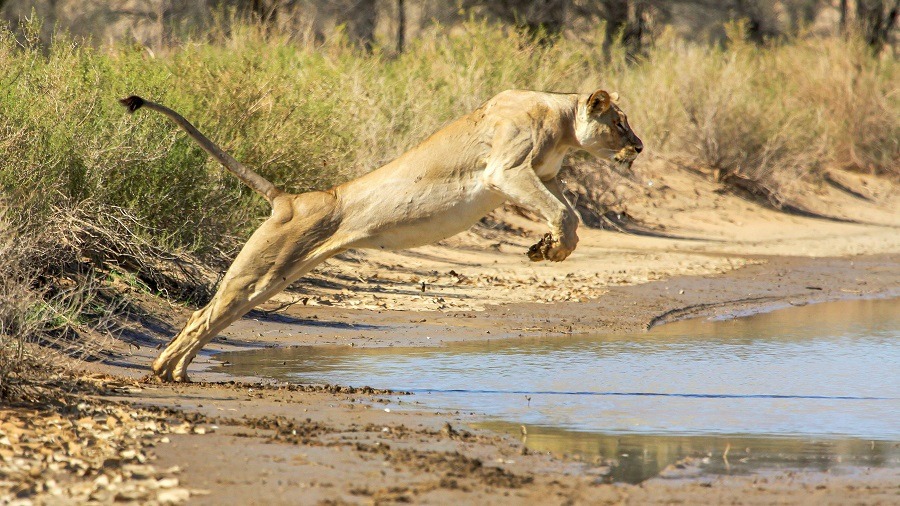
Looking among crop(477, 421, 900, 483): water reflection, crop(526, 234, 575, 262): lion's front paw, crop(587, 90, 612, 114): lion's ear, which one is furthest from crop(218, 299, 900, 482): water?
crop(587, 90, 612, 114): lion's ear

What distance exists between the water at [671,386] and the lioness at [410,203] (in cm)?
81

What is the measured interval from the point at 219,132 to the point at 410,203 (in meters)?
4.43

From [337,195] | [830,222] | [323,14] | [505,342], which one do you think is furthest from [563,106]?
[323,14]

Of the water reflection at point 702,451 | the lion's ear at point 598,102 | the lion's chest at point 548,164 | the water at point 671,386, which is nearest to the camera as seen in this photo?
the water reflection at point 702,451

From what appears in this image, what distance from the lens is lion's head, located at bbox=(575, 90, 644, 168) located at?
8141 mm

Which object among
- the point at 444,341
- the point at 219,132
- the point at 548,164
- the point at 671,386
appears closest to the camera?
the point at 548,164

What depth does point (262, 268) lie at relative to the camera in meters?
7.54

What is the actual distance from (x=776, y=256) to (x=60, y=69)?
9.75 m

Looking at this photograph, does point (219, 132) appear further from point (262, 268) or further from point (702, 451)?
point (702, 451)

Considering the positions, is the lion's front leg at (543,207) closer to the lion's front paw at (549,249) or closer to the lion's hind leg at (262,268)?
the lion's front paw at (549,249)

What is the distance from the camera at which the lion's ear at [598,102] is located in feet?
26.5

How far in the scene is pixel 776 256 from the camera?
16500 millimetres

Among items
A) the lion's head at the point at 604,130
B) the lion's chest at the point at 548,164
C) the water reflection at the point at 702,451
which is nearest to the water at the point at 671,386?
the water reflection at the point at 702,451

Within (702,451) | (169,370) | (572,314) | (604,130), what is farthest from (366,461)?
(572,314)
